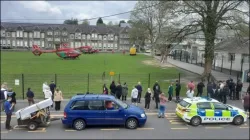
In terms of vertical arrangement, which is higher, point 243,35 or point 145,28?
point 145,28

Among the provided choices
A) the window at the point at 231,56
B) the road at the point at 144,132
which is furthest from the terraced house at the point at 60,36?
the road at the point at 144,132

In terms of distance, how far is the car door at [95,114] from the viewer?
42.3ft

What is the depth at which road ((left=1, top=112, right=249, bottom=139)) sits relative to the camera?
1188cm

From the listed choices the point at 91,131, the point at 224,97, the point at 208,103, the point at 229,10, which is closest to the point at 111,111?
the point at 91,131

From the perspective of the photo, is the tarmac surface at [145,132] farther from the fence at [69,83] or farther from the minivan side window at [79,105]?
the fence at [69,83]

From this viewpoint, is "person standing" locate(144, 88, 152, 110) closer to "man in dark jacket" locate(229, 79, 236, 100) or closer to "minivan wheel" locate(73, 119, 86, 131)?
"minivan wheel" locate(73, 119, 86, 131)

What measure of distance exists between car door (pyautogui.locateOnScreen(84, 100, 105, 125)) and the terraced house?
9400 cm

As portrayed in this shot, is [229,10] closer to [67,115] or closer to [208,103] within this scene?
[208,103]

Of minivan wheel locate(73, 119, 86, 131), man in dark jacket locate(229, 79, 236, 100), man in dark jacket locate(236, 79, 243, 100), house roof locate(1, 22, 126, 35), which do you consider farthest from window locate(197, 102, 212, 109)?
house roof locate(1, 22, 126, 35)

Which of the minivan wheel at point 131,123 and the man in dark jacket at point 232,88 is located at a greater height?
the man in dark jacket at point 232,88

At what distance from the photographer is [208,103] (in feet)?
45.7

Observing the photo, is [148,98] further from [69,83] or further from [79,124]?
[69,83]

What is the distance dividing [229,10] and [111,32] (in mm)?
88202

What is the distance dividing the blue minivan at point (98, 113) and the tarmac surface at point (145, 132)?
331 mm
